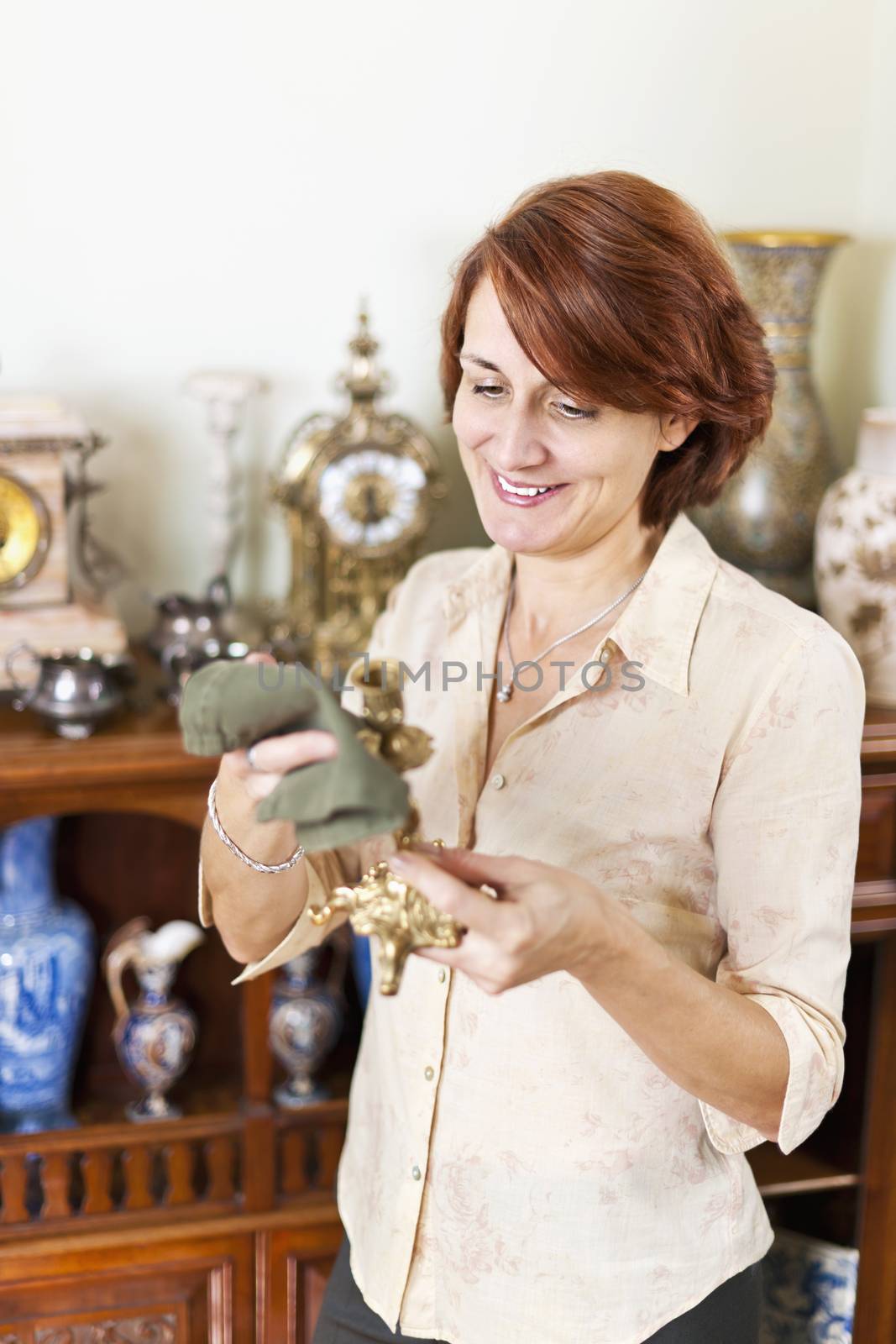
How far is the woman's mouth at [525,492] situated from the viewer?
48.5 inches

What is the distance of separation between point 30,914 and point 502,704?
75cm

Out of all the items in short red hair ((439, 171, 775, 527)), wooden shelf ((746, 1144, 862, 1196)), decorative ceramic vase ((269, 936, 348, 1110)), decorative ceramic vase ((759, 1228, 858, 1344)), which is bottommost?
decorative ceramic vase ((759, 1228, 858, 1344))

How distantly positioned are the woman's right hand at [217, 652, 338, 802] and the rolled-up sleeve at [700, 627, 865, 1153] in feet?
1.37

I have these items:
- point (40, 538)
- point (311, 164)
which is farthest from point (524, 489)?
point (311, 164)

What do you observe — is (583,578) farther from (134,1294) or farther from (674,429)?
(134,1294)

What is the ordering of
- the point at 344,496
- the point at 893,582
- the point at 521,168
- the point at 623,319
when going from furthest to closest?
the point at 521,168
the point at 344,496
the point at 893,582
the point at 623,319

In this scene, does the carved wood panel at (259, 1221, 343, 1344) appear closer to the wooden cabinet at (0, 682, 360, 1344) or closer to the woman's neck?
the wooden cabinet at (0, 682, 360, 1344)

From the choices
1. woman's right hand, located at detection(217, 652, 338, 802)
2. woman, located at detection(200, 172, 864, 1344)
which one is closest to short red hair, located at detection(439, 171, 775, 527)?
woman, located at detection(200, 172, 864, 1344)

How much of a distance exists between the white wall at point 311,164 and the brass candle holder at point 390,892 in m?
1.02

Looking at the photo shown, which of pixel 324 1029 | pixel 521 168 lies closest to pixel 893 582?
pixel 521 168

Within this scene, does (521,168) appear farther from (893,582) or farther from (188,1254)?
(188,1254)

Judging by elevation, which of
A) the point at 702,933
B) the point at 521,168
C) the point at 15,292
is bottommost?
the point at 702,933

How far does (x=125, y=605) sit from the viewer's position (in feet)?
6.48

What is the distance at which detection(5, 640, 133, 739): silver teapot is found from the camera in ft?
5.14
